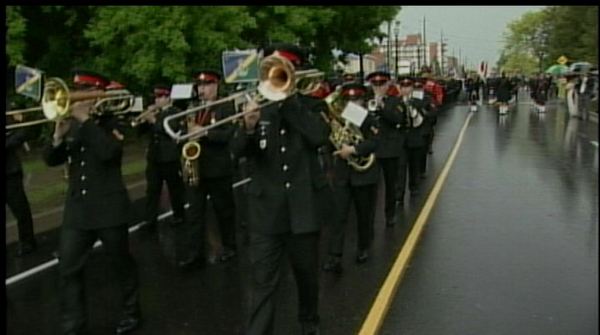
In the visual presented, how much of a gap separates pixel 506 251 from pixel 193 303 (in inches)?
119

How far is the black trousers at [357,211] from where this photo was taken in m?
7.18

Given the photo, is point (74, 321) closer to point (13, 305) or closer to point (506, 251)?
point (13, 305)

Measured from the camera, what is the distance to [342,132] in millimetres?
7184

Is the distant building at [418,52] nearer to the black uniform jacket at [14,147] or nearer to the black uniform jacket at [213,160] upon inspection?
the black uniform jacket at [213,160]

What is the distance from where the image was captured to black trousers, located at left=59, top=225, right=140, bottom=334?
529cm

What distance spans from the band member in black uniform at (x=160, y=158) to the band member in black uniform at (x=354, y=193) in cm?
198

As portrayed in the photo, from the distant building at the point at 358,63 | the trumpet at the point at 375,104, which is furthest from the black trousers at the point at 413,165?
the distant building at the point at 358,63

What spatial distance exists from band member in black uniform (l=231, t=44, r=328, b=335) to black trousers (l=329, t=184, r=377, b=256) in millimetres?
2068

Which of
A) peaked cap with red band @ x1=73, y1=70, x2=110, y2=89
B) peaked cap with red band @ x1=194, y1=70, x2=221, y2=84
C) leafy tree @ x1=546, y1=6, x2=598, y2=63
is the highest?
leafy tree @ x1=546, y1=6, x2=598, y2=63

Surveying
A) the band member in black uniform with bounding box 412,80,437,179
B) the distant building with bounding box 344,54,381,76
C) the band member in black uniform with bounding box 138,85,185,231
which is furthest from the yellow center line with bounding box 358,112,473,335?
the distant building with bounding box 344,54,381,76

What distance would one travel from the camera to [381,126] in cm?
905

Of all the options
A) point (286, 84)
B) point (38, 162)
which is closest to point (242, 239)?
point (286, 84)

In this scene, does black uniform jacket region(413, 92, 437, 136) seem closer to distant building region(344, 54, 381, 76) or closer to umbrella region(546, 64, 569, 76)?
umbrella region(546, 64, 569, 76)

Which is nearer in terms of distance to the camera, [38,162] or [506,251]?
[506,251]
